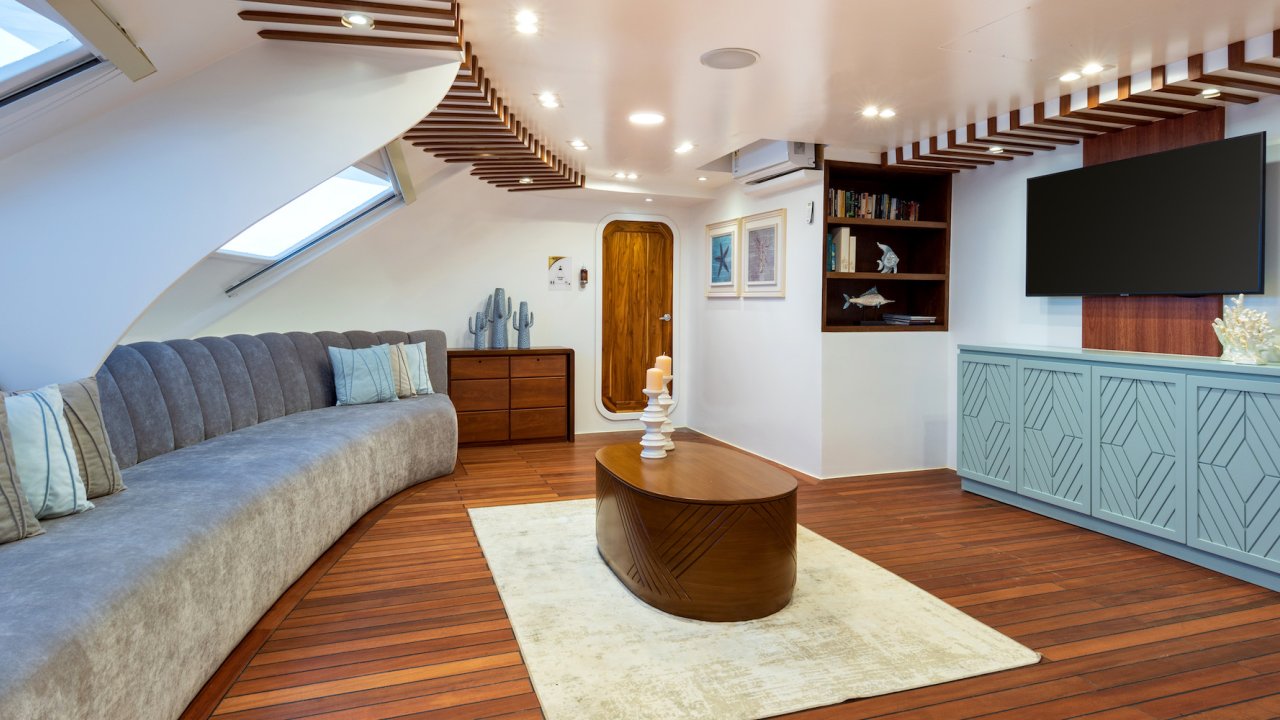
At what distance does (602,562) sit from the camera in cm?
323

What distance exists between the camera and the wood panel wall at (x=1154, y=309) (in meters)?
3.56

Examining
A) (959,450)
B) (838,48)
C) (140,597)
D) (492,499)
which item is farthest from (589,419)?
(140,597)

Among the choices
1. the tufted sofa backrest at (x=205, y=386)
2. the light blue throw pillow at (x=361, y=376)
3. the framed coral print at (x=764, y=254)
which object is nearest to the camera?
the tufted sofa backrest at (x=205, y=386)

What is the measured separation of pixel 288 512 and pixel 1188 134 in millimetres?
4488

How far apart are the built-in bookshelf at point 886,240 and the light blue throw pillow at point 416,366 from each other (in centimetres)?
288

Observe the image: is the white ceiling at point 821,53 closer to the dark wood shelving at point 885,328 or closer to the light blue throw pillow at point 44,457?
the dark wood shelving at point 885,328

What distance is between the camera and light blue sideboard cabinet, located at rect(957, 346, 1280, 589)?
2941 millimetres

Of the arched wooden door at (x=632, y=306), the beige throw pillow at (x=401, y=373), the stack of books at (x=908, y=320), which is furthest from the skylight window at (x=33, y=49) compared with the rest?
the arched wooden door at (x=632, y=306)

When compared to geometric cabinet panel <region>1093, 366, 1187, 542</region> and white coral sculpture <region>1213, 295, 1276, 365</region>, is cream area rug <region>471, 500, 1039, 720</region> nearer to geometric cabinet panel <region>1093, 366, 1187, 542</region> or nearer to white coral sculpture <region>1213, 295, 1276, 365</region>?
geometric cabinet panel <region>1093, 366, 1187, 542</region>

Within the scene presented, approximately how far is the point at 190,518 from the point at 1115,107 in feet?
13.8

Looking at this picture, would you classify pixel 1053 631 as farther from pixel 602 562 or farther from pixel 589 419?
pixel 589 419

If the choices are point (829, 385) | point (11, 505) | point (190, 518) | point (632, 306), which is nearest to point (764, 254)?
point (829, 385)

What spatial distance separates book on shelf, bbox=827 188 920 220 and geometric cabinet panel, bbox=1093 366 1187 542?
78.6 inches

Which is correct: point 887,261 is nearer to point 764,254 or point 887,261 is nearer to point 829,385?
point 764,254
